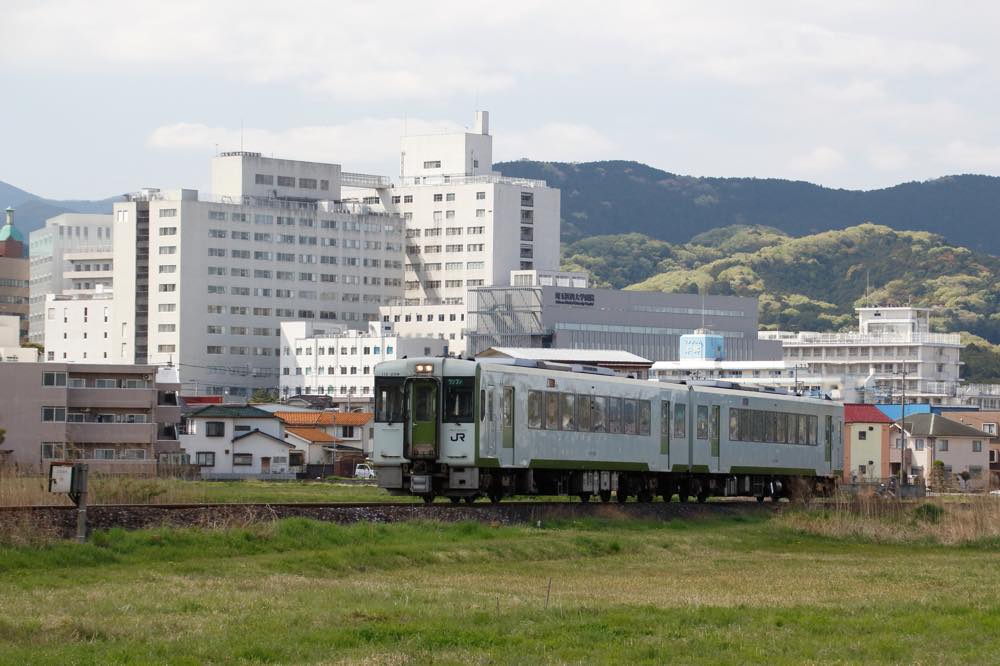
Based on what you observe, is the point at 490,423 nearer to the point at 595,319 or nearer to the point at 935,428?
the point at 935,428

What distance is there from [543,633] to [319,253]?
171 m

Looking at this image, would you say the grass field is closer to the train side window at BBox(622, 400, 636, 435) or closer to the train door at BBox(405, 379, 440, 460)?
the train door at BBox(405, 379, 440, 460)

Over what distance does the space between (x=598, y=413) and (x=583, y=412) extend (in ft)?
2.70

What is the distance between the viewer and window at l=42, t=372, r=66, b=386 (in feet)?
274

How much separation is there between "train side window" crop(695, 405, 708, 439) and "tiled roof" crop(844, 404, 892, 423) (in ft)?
188

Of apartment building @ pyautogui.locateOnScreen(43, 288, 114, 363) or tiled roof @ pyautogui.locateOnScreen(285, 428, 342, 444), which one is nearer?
tiled roof @ pyautogui.locateOnScreen(285, 428, 342, 444)

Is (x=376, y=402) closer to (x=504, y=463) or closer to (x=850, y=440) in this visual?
(x=504, y=463)

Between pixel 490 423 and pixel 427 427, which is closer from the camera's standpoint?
pixel 490 423

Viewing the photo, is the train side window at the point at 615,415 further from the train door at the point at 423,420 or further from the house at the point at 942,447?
the house at the point at 942,447

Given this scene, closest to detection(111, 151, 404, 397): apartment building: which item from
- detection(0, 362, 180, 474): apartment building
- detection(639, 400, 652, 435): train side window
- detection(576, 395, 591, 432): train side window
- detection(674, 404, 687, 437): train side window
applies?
detection(0, 362, 180, 474): apartment building

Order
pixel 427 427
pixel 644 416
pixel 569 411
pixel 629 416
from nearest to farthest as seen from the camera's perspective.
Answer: pixel 427 427 → pixel 569 411 → pixel 629 416 → pixel 644 416

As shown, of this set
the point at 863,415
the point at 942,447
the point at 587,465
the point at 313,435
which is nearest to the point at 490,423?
the point at 587,465

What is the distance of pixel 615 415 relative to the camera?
43.2 metres

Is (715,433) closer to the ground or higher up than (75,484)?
higher up
